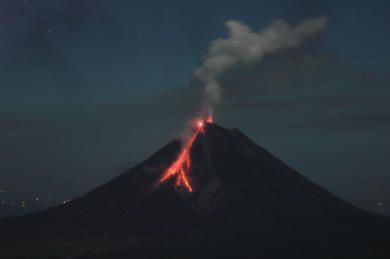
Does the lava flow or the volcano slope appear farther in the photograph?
the lava flow

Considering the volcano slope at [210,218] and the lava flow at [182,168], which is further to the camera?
the lava flow at [182,168]

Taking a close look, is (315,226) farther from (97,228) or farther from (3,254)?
(3,254)

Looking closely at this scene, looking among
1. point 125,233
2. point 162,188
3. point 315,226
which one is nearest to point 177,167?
point 162,188

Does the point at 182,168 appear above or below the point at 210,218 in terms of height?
above

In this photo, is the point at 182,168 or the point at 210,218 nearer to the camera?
the point at 210,218
